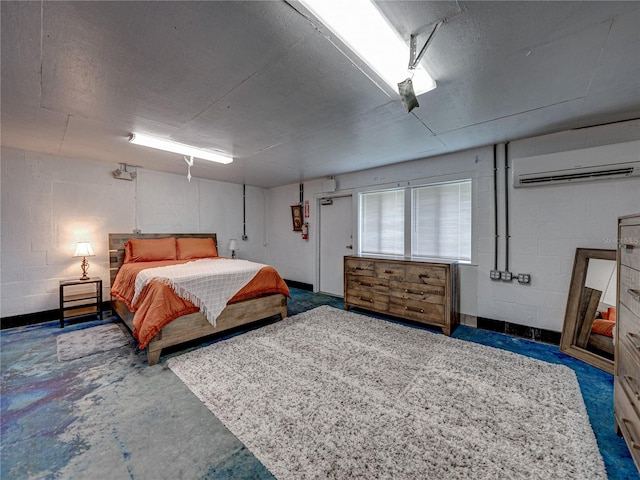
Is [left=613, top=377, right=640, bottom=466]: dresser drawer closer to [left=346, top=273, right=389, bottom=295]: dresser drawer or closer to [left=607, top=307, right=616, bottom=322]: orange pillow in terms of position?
[left=607, top=307, right=616, bottom=322]: orange pillow

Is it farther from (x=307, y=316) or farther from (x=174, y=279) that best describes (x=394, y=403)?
(x=174, y=279)

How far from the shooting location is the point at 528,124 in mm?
2535

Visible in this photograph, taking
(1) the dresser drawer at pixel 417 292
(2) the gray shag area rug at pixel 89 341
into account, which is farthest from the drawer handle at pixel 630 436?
(2) the gray shag area rug at pixel 89 341

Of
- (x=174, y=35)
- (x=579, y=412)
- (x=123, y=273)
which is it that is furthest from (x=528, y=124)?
(x=123, y=273)

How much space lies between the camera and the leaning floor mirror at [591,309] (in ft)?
7.63

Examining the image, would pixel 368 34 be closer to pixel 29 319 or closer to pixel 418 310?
pixel 418 310

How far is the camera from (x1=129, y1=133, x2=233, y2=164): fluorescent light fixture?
9.23 feet

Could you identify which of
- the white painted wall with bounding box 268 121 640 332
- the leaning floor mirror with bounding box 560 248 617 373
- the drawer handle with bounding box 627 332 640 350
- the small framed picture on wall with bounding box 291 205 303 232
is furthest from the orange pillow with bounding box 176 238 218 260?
the leaning floor mirror with bounding box 560 248 617 373

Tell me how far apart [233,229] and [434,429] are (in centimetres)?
491

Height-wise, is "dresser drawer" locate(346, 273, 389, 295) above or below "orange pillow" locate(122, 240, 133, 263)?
below

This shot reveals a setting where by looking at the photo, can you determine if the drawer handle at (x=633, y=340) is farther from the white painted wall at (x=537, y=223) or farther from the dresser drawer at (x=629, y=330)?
the white painted wall at (x=537, y=223)

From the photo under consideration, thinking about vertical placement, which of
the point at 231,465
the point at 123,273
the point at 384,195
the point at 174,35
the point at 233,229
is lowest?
the point at 231,465

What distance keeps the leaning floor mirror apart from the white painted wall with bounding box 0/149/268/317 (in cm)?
556

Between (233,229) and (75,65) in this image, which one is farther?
(233,229)
